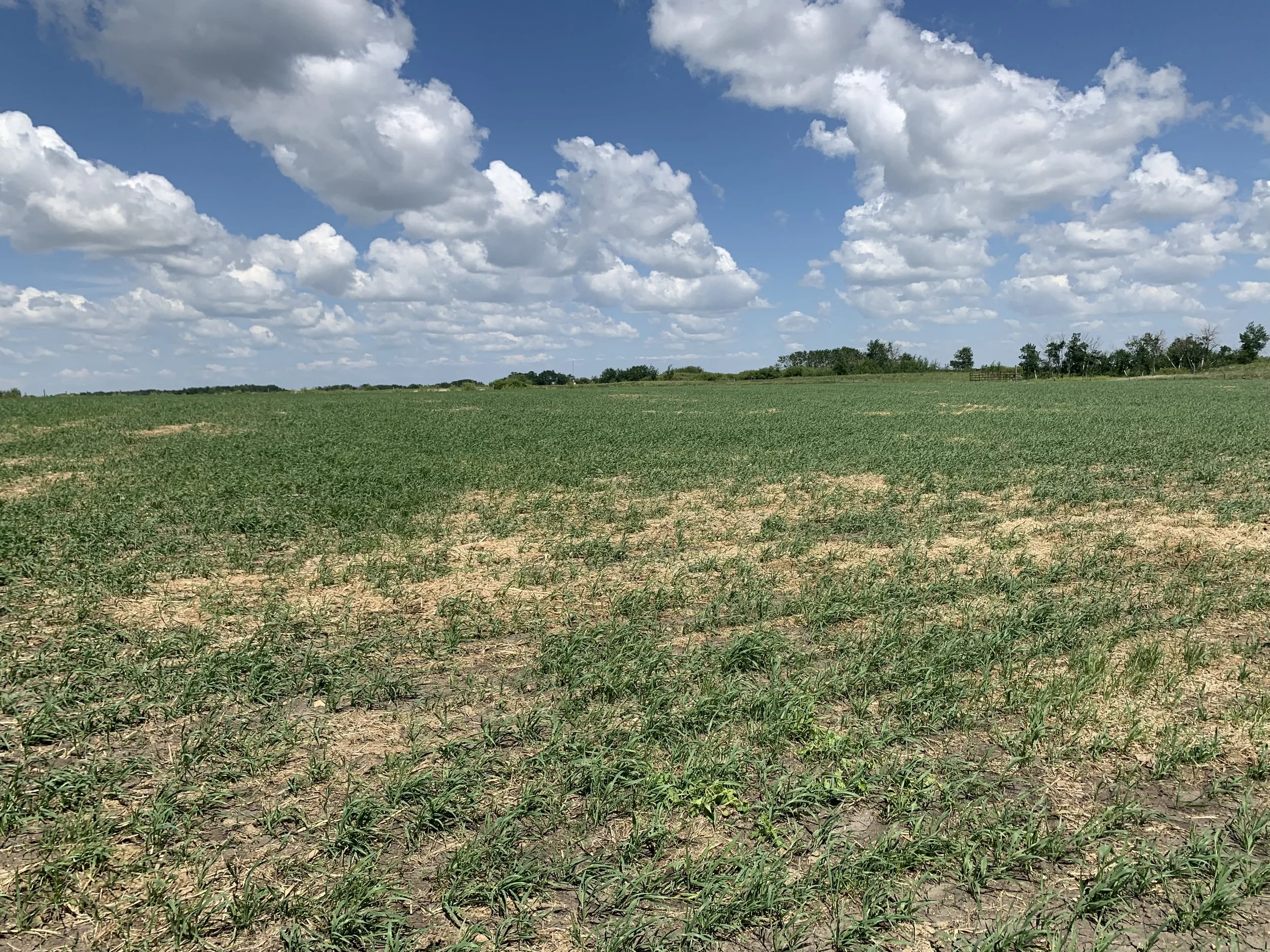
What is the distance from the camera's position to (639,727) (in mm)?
4660

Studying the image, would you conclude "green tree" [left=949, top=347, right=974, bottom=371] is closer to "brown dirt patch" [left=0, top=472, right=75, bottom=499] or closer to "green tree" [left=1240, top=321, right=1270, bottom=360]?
"green tree" [left=1240, top=321, right=1270, bottom=360]

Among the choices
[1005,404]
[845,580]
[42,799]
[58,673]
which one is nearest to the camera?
[42,799]

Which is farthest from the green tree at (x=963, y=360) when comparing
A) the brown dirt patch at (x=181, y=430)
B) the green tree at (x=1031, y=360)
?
the brown dirt patch at (x=181, y=430)

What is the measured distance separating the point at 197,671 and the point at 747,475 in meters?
11.7

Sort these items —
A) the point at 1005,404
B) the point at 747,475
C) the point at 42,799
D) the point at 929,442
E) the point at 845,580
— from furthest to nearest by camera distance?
the point at 1005,404 < the point at 929,442 < the point at 747,475 < the point at 845,580 < the point at 42,799

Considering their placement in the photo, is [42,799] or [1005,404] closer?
[42,799]

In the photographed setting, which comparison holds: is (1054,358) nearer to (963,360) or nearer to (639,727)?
(963,360)

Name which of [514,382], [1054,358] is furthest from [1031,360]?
[514,382]

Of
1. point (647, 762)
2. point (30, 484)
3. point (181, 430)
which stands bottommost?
point (647, 762)

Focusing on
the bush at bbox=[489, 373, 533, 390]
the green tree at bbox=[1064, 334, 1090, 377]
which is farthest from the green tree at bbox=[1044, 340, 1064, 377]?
the bush at bbox=[489, 373, 533, 390]

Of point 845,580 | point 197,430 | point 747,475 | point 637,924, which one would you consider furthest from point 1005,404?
point 637,924

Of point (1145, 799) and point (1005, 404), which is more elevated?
point (1005, 404)

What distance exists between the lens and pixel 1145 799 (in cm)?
392

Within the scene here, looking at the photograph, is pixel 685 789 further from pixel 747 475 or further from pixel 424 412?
pixel 424 412
